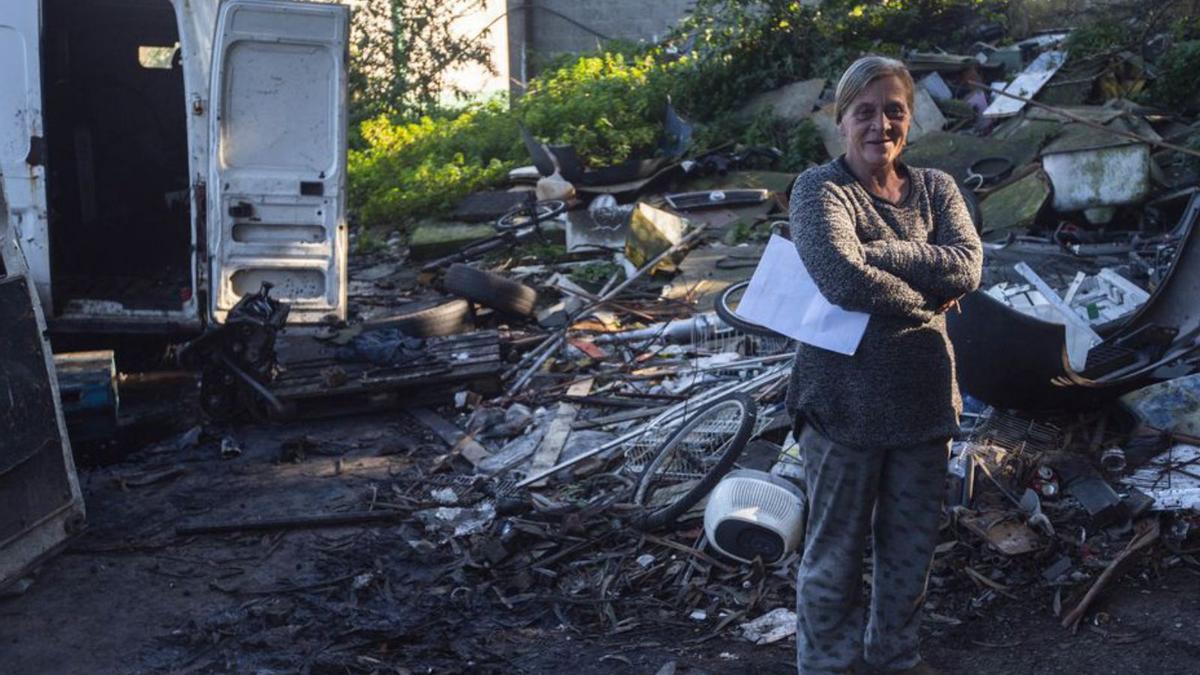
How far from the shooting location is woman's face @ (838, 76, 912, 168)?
357cm

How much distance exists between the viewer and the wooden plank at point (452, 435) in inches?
291

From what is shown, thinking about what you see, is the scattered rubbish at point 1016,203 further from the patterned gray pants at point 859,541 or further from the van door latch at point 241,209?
the patterned gray pants at point 859,541

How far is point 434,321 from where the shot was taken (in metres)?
9.53

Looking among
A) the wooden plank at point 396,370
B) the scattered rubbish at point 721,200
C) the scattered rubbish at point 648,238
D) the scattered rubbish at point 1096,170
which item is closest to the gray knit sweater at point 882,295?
the wooden plank at point 396,370

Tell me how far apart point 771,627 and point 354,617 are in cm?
184

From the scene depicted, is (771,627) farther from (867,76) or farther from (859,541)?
(867,76)

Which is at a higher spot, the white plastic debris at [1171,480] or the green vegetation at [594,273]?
the green vegetation at [594,273]

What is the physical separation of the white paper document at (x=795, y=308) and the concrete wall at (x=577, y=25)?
669 inches

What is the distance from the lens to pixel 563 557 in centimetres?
584

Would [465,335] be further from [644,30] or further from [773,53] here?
[644,30]

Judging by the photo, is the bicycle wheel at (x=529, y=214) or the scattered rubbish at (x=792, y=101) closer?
the bicycle wheel at (x=529, y=214)

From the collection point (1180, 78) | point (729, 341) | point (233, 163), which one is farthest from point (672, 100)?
point (233, 163)

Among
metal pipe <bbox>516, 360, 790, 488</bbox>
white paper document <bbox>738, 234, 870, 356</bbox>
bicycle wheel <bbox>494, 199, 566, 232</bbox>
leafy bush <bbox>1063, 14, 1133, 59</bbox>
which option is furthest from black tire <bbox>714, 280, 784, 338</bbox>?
leafy bush <bbox>1063, 14, 1133, 59</bbox>

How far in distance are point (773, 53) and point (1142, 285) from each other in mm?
7911
